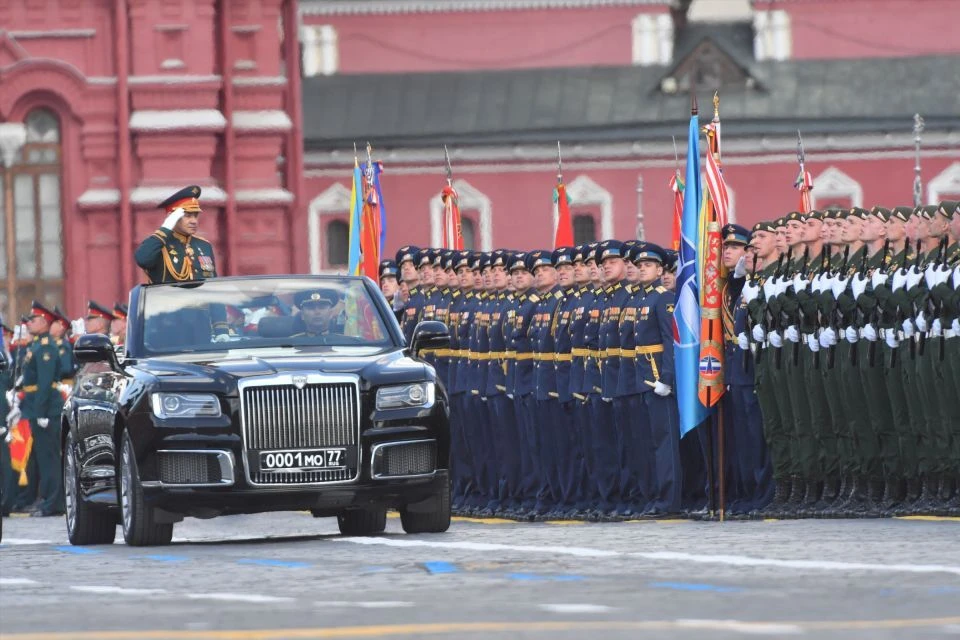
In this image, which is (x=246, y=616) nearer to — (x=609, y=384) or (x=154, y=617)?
(x=154, y=617)

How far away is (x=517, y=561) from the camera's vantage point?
43.0 ft

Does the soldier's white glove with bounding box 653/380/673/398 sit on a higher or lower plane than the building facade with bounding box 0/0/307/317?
lower

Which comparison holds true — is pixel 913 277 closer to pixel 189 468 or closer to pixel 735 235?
pixel 735 235

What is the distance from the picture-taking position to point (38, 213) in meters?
45.4

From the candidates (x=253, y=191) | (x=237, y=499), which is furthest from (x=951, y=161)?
(x=237, y=499)

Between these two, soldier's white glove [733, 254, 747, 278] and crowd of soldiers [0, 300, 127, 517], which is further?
crowd of soldiers [0, 300, 127, 517]

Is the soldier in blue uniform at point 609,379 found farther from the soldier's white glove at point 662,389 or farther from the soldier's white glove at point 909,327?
the soldier's white glove at point 909,327

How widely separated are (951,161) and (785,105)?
3927 millimetres

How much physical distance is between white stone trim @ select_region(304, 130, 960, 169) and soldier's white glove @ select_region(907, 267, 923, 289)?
42.6 metres

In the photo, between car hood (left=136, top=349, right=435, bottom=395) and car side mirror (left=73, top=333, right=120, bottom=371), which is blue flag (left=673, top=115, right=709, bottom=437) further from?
car side mirror (left=73, top=333, right=120, bottom=371)


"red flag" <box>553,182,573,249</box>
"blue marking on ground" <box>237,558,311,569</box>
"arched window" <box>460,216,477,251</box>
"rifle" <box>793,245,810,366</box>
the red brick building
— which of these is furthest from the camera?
"arched window" <box>460,216,477,251</box>

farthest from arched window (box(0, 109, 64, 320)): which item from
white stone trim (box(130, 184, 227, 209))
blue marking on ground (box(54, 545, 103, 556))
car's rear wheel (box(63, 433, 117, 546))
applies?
blue marking on ground (box(54, 545, 103, 556))

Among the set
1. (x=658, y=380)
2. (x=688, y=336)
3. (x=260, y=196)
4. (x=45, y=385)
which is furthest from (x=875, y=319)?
(x=260, y=196)

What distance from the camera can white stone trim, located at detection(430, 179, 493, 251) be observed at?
60000mm
